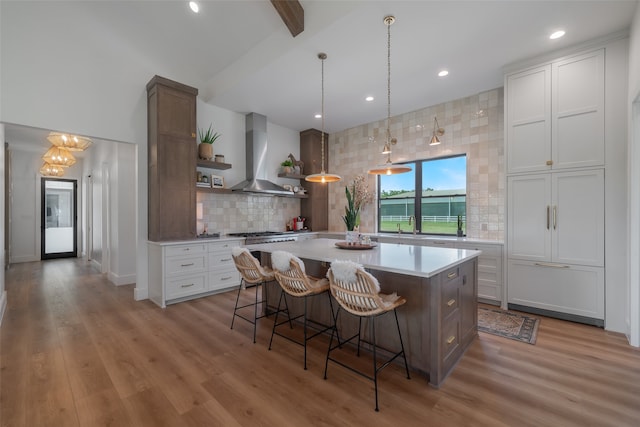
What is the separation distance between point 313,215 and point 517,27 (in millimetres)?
4360

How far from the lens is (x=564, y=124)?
10.1ft

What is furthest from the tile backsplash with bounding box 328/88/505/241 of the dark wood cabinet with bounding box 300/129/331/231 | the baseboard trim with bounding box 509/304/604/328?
→ the dark wood cabinet with bounding box 300/129/331/231

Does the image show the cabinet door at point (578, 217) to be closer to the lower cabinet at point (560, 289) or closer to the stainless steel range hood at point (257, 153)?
the lower cabinet at point (560, 289)

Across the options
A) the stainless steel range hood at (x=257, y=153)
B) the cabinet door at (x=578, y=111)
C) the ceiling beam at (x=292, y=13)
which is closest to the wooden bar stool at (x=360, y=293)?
the ceiling beam at (x=292, y=13)

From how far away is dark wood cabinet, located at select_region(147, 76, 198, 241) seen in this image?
3.88 m

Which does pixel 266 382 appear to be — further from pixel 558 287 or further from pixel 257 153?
pixel 257 153

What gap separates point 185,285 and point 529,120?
497 centimetres

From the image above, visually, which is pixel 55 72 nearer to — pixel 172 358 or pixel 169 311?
pixel 169 311

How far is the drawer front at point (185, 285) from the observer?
3727 millimetres

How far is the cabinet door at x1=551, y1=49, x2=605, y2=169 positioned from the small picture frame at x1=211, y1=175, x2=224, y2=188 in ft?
15.6

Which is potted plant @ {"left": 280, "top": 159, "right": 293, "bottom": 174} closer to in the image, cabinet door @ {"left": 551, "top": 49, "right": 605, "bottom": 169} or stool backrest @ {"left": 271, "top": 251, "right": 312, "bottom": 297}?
stool backrest @ {"left": 271, "top": 251, "right": 312, "bottom": 297}

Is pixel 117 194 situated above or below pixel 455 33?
below

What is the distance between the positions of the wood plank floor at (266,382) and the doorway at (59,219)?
19.4 feet

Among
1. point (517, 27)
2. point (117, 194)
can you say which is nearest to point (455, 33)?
point (517, 27)
